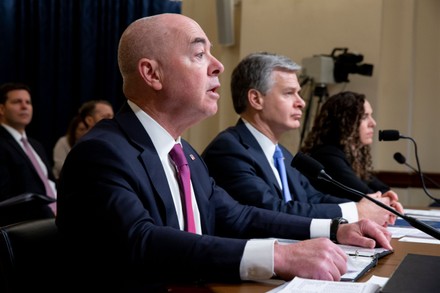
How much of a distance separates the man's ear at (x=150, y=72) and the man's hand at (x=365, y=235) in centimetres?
65

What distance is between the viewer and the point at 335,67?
500 cm

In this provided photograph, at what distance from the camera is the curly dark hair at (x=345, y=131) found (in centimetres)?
369

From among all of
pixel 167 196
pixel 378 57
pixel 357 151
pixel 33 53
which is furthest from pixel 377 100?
pixel 167 196

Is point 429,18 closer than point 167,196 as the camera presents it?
No

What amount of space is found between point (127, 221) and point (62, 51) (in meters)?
4.99

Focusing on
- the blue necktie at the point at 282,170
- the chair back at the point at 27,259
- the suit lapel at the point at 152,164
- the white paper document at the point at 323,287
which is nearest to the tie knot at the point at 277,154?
the blue necktie at the point at 282,170

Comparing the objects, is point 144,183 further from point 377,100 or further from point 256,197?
point 377,100

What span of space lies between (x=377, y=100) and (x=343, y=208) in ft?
9.52

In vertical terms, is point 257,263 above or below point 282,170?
above

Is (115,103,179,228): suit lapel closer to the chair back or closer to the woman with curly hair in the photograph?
the chair back

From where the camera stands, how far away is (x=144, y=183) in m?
1.47

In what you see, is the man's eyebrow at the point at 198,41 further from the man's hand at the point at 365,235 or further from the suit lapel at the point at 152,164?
the man's hand at the point at 365,235

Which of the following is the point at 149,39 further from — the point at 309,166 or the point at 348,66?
the point at 348,66

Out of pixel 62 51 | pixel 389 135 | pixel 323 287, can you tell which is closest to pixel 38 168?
pixel 62 51
